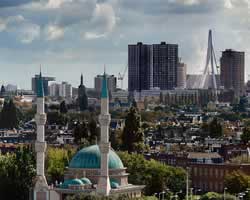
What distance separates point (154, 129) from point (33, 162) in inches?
2866

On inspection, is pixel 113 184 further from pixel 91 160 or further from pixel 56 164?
pixel 56 164

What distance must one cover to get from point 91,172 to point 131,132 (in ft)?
75.0

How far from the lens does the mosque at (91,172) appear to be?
5600 cm

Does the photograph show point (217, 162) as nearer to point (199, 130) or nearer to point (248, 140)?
point (248, 140)

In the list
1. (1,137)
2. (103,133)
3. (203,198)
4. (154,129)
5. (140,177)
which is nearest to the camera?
(103,133)

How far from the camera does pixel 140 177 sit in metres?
67.8

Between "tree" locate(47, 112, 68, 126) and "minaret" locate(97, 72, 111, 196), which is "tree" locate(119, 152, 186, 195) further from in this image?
"tree" locate(47, 112, 68, 126)

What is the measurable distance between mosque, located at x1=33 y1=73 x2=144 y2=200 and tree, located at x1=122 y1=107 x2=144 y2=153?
20934 mm

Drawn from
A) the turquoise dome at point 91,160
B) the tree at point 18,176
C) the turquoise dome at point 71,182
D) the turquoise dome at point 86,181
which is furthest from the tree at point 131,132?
the turquoise dome at point 71,182

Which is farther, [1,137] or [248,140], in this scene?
[1,137]

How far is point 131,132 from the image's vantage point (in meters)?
83.2

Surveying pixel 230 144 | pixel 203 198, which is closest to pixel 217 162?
pixel 230 144

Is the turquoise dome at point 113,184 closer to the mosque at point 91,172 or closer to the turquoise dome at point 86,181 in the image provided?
the mosque at point 91,172

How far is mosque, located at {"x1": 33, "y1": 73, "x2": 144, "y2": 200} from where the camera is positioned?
56000 millimetres
